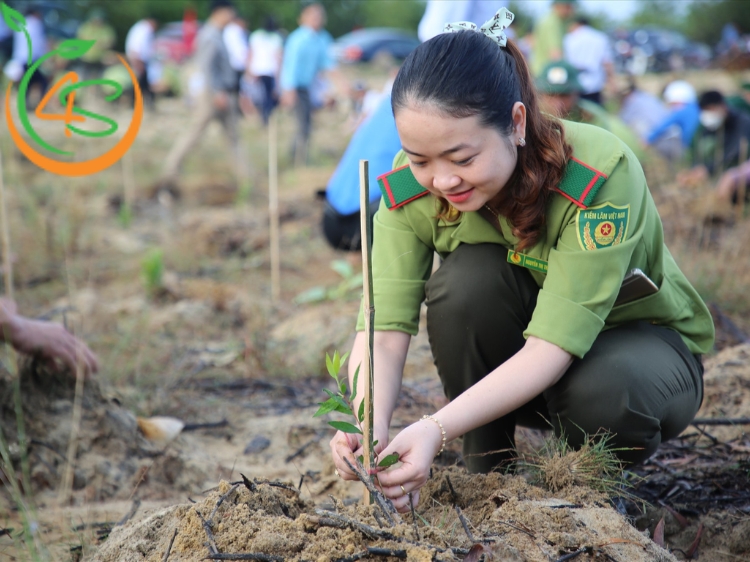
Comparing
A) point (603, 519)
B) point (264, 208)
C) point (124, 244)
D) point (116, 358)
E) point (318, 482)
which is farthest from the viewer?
point (264, 208)

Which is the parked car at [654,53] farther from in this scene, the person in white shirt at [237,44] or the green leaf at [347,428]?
the green leaf at [347,428]

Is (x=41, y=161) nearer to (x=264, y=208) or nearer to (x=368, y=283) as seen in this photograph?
(x=368, y=283)

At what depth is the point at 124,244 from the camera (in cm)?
555

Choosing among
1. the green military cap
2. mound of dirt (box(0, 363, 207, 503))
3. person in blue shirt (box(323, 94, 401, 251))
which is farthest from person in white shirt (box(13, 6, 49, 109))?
mound of dirt (box(0, 363, 207, 503))

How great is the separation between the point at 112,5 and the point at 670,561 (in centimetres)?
2774

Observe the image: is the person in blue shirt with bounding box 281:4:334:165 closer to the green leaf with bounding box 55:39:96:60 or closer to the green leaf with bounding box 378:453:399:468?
the green leaf with bounding box 55:39:96:60

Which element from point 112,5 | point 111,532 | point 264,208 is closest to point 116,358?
point 111,532

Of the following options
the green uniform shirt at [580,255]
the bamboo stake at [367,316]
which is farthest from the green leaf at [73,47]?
the bamboo stake at [367,316]

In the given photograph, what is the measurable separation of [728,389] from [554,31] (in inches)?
176

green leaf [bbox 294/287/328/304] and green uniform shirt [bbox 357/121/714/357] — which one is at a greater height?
green uniform shirt [bbox 357/121/714/357]

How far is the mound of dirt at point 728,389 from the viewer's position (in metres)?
2.34

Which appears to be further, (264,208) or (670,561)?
(264,208)

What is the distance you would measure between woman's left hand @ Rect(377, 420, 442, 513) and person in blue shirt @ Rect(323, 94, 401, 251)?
6.91ft

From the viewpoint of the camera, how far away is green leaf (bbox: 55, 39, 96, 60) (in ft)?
7.21
